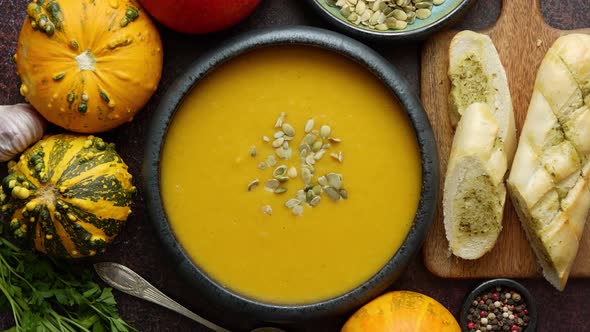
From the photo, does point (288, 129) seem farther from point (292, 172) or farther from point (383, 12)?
point (383, 12)

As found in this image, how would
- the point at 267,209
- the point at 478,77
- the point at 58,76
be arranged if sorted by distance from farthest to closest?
the point at 478,77
the point at 267,209
the point at 58,76

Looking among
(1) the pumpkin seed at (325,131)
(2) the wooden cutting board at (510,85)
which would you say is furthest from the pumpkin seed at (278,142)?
(2) the wooden cutting board at (510,85)

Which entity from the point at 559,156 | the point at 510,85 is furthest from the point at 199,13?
the point at 559,156

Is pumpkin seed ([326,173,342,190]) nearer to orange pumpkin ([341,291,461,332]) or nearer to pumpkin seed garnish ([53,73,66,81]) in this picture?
orange pumpkin ([341,291,461,332])

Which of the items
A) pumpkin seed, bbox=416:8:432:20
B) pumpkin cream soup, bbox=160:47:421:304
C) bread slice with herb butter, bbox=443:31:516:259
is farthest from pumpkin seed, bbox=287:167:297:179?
pumpkin seed, bbox=416:8:432:20

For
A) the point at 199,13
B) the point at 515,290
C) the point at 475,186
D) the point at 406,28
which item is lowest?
the point at 515,290

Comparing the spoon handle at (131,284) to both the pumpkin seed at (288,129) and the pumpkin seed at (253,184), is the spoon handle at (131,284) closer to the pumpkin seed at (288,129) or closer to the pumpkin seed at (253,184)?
the pumpkin seed at (253,184)

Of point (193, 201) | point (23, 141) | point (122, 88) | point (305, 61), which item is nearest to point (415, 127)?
point (305, 61)
